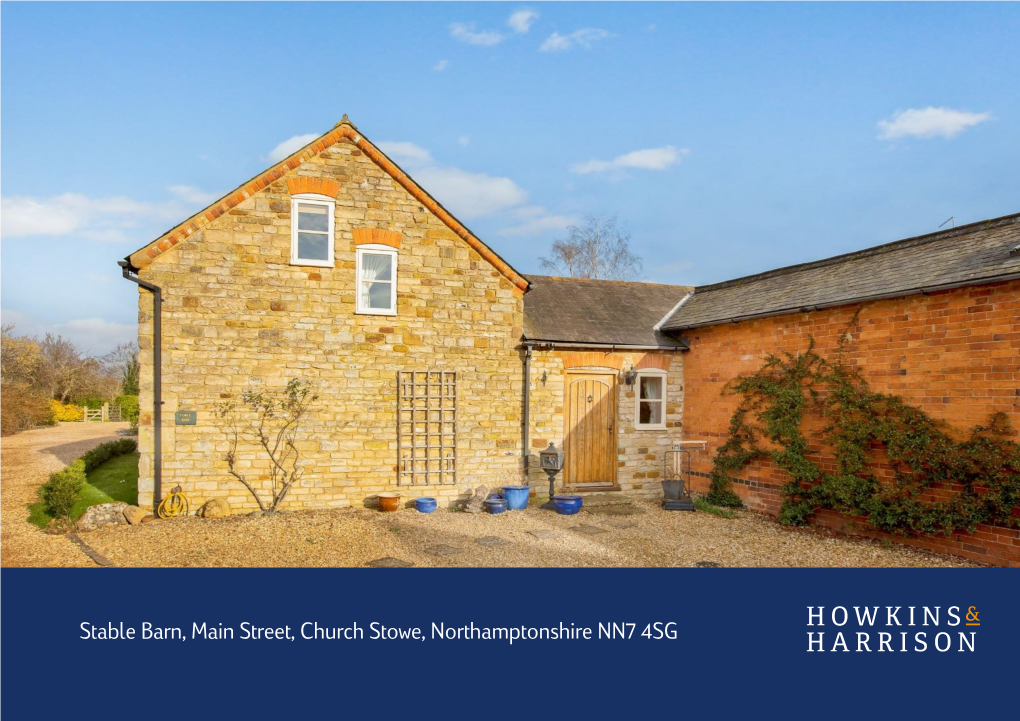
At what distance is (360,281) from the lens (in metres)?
11.0

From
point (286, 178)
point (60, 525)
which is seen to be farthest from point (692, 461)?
point (60, 525)

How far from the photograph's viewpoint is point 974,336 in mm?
7914

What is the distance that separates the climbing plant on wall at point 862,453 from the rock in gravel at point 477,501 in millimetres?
4747

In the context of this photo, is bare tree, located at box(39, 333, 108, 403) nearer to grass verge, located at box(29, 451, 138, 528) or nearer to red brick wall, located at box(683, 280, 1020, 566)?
grass verge, located at box(29, 451, 138, 528)

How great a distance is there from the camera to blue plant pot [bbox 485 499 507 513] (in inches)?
428

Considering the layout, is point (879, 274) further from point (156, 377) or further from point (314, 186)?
point (156, 377)

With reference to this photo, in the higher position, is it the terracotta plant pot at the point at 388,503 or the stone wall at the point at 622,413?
the stone wall at the point at 622,413

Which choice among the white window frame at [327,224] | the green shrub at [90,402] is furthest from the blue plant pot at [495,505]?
the green shrub at [90,402]

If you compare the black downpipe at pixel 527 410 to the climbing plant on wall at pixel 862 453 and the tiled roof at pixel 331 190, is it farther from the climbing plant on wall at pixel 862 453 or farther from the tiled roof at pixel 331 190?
the climbing plant on wall at pixel 862 453

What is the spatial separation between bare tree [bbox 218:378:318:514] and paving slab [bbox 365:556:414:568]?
346 centimetres

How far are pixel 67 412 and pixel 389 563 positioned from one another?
34.8 m

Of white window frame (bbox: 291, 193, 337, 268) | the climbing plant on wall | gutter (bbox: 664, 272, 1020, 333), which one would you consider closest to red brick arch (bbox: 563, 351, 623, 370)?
gutter (bbox: 664, 272, 1020, 333)

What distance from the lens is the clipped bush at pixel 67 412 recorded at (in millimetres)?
32219

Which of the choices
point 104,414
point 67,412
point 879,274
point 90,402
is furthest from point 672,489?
point 90,402
